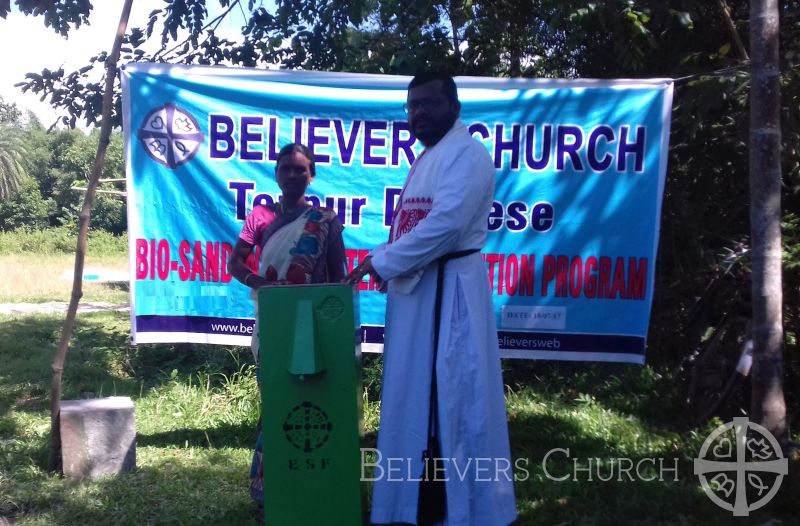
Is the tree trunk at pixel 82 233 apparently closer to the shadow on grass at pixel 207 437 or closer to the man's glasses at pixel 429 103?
the shadow on grass at pixel 207 437

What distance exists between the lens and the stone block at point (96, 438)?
160 inches

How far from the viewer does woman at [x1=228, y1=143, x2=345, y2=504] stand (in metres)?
3.45

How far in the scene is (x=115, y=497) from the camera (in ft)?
12.7

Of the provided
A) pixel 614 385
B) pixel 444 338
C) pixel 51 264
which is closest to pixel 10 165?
pixel 51 264

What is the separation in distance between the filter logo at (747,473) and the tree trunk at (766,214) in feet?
0.31

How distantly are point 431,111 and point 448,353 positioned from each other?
1001 millimetres

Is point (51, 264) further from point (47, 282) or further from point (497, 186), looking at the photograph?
point (497, 186)

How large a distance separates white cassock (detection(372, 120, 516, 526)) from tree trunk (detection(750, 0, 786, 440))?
157 cm

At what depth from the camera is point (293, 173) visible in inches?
138

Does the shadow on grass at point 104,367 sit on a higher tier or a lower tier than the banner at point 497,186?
lower

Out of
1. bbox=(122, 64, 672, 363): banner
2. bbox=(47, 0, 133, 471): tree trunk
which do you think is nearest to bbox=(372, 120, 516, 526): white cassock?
bbox=(122, 64, 672, 363): banner

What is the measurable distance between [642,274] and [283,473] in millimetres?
2578

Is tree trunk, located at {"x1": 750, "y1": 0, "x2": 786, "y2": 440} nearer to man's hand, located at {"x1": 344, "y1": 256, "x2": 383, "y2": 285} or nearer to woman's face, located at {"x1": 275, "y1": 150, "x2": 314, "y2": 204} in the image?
man's hand, located at {"x1": 344, "y1": 256, "x2": 383, "y2": 285}

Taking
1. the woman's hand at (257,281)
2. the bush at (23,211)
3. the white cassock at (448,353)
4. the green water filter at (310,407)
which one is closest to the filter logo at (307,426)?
the green water filter at (310,407)
